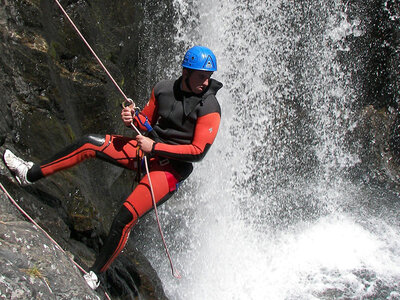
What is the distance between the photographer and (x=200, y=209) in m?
7.35

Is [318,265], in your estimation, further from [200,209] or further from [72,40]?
[72,40]

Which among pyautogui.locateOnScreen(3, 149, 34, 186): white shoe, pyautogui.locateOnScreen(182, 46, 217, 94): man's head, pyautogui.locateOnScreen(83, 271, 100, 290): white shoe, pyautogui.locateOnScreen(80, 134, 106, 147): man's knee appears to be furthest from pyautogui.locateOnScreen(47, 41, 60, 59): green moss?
pyautogui.locateOnScreen(83, 271, 100, 290): white shoe

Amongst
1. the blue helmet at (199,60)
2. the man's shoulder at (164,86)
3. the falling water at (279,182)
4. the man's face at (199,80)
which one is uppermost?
the blue helmet at (199,60)

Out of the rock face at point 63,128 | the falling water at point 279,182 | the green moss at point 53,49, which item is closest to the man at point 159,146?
the rock face at point 63,128

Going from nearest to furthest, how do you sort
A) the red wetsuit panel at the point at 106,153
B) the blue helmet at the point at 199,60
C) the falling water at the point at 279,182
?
the blue helmet at the point at 199,60, the red wetsuit panel at the point at 106,153, the falling water at the point at 279,182

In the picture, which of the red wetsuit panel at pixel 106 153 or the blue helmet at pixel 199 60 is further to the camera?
the red wetsuit panel at pixel 106 153

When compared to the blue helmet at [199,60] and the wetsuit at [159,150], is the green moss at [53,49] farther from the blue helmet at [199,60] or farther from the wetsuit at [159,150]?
the blue helmet at [199,60]

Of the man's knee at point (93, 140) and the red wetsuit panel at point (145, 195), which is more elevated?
the man's knee at point (93, 140)

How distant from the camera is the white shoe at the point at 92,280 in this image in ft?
10.4

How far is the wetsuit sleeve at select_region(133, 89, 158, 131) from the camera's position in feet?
11.1

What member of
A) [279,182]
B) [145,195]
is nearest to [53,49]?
[145,195]

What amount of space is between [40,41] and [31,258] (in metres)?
2.75

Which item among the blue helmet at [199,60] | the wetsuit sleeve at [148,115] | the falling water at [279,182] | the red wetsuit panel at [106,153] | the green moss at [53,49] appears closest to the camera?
the blue helmet at [199,60]

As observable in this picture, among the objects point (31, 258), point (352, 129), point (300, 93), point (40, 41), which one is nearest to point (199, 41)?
point (300, 93)
